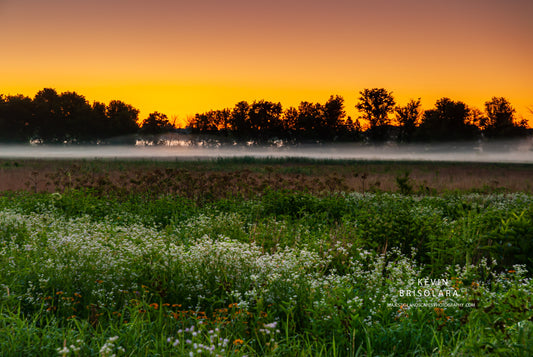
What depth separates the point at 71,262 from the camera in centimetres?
547

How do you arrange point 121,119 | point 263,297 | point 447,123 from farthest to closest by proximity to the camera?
1. point 121,119
2. point 447,123
3. point 263,297

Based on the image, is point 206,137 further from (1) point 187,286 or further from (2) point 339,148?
(1) point 187,286

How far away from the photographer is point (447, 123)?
73.7 m

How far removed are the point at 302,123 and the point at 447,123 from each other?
23.1 meters

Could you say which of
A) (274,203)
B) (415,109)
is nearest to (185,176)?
(274,203)

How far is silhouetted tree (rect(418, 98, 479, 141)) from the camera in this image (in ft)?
235

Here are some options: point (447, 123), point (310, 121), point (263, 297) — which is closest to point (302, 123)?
point (310, 121)

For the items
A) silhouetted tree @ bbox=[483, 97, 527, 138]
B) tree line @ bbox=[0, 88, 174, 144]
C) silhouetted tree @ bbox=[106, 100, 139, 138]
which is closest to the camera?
silhouetted tree @ bbox=[483, 97, 527, 138]

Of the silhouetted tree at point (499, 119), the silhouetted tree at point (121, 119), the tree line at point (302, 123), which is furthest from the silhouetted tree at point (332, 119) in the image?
the silhouetted tree at point (121, 119)

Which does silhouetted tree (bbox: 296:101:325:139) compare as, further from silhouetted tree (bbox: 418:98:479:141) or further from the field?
the field

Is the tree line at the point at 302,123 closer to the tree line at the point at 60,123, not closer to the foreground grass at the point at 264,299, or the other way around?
the tree line at the point at 60,123

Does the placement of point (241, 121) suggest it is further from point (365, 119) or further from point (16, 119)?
point (16, 119)

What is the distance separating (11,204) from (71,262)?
8.33m

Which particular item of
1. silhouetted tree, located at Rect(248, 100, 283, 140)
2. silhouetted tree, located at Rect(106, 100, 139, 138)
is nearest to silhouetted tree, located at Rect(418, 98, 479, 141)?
silhouetted tree, located at Rect(248, 100, 283, 140)
